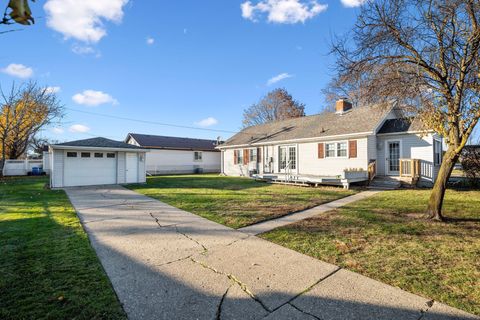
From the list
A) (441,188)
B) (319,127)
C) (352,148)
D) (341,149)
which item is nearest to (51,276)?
(441,188)

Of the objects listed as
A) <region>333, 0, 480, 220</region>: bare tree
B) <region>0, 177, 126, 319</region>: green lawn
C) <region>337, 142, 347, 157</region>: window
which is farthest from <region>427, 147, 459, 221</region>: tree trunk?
<region>337, 142, 347, 157</region>: window

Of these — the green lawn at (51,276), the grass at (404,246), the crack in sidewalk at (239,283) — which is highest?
the green lawn at (51,276)

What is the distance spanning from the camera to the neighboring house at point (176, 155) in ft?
85.9

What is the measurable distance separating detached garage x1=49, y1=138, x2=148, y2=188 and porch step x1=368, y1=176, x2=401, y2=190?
14.6 metres

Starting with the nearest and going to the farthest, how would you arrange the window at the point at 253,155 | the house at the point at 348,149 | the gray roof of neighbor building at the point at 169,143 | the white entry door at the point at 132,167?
the house at the point at 348,149 < the white entry door at the point at 132,167 < the window at the point at 253,155 < the gray roof of neighbor building at the point at 169,143

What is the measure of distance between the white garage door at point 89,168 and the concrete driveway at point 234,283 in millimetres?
11691

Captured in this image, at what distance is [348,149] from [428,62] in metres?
8.86

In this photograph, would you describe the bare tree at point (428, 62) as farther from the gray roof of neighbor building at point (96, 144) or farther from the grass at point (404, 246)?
the gray roof of neighbor building at point (96, 144)

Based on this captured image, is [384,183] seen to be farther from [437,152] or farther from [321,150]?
[321,150]

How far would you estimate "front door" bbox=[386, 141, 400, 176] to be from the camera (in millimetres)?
13977

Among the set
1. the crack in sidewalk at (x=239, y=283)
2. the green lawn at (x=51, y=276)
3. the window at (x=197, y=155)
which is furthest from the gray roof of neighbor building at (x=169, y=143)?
the crack in sidewalk at (x=239, y=283)

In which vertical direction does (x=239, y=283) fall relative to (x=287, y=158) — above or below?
below

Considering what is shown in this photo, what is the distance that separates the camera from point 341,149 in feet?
49.9

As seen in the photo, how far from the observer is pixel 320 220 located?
636 centimetres
